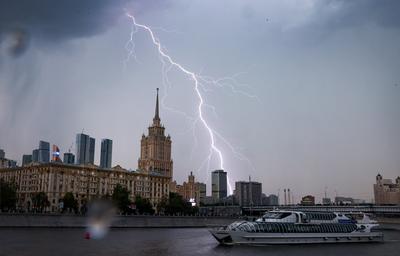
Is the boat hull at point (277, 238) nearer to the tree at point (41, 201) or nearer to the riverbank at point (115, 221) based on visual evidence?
the riverbank at point (115, 221)

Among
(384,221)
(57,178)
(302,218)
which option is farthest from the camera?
(384,221)

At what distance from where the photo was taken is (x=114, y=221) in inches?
4747

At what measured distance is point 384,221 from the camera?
191m

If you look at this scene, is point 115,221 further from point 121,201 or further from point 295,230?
point 295,230

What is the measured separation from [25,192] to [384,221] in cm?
→ 14882

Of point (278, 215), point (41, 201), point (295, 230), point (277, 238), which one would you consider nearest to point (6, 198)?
point (41, 201)

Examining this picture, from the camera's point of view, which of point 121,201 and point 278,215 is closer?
point 278,215

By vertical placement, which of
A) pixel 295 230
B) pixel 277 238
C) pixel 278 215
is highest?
pixel 278 215

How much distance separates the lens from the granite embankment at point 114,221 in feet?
335

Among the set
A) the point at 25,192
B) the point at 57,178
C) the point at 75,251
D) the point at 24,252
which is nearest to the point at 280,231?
the point at 75,251

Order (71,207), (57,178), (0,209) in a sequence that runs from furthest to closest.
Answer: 1. (57,178)
2. (71,207)
3. (0,209)

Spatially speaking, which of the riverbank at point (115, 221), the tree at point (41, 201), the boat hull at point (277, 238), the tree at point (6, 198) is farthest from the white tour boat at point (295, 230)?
the tree at point (41, 201)

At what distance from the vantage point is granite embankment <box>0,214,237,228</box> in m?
102

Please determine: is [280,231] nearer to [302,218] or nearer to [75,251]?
[302,218]
